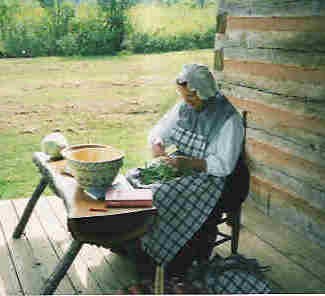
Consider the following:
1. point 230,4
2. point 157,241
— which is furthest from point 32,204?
point 230,4

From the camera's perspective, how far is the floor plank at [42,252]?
9.94 feet

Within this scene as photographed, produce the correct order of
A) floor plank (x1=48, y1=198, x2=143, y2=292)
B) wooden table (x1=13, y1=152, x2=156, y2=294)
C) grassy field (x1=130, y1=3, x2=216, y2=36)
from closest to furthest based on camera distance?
wooden table (x1=13, y1=152, x2=156, y2=294) → floor plank (x1=48, y1=198, x2=143, y2=292) → grassy field (x1=130, y1=3, x2=216, y2=36)

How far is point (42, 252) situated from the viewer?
136 inches

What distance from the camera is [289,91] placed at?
3820 millimetres

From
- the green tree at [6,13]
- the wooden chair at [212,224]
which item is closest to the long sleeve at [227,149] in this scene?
the wooden chair at [212,224]

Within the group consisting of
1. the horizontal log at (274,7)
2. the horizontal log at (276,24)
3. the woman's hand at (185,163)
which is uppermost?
the horizontal log at (274,7)

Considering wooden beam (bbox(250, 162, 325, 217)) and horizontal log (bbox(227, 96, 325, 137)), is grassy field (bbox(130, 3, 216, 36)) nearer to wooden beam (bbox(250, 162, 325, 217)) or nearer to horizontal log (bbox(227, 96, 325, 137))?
horizontal log (bbox(227, 96, 325, 137))

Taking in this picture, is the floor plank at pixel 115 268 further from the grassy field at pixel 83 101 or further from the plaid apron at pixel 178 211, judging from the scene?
the grassy field at pixel 83 101

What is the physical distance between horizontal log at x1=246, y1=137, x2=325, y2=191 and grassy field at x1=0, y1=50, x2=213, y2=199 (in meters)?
1.85

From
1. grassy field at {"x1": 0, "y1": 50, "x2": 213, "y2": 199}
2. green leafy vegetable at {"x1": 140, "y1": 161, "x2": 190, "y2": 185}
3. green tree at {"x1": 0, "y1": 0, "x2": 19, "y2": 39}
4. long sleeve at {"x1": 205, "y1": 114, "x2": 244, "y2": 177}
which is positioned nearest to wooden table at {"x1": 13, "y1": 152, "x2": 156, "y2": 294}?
green leafy vegetable at {"x1": 140, "y1": 161, "x2": 190, "y2": 185}

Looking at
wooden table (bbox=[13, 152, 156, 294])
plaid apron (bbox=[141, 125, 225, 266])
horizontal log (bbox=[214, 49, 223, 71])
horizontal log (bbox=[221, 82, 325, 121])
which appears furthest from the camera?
horizontal log (bbox=[214, 49, 223, 71])

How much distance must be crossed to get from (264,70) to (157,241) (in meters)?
1.78

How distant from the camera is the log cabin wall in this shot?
11.8ft

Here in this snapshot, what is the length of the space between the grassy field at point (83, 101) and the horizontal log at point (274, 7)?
4.84ft
